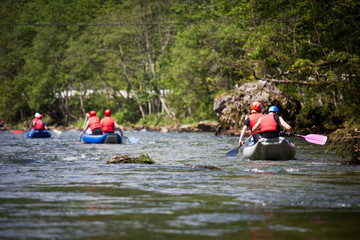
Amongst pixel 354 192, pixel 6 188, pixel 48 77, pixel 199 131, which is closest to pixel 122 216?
pixel 6 188

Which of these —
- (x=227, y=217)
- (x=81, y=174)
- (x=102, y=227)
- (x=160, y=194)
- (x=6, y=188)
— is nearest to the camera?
(x=102, y=227)

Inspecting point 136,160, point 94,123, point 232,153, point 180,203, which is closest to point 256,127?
point 232,153

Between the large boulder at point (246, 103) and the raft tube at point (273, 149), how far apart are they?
49.8 feet

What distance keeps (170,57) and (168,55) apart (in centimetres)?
52

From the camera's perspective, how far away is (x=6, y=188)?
7.70 meters

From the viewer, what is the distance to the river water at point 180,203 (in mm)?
4789

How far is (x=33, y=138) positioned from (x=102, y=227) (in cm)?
2514

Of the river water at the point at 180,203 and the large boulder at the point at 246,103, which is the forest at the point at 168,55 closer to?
the large boulder at the point at 246,103

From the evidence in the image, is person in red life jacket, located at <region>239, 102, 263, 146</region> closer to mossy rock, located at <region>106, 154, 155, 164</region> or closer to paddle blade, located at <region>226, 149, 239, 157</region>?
paddle blade, located at <region>226, 149, 239, 157</region>

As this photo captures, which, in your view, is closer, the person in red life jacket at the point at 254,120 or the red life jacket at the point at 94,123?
the person in red life jacket at the point at 254,120

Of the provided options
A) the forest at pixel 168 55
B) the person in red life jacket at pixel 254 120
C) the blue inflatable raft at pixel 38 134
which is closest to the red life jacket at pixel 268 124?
the person in red life jacket at pixel 254 120

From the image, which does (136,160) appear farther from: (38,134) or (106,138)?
(38,134)

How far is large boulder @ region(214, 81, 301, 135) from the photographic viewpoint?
93.5 ft

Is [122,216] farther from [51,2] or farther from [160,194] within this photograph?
[51,2]
